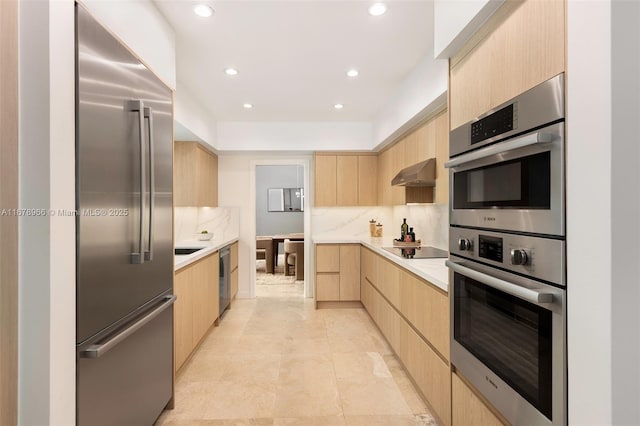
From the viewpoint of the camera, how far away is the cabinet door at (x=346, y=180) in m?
4.91

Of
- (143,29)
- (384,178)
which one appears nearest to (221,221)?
(384,178)

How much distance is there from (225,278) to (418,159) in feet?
8.88

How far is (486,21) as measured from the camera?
1.43 m

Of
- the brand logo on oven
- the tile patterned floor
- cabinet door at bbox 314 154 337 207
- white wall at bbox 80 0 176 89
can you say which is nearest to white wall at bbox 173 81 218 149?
white wall at bbox 80 0 176 89

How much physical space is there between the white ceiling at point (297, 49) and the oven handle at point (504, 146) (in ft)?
3.78

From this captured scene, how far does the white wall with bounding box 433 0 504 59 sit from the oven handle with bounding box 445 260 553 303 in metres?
1.08

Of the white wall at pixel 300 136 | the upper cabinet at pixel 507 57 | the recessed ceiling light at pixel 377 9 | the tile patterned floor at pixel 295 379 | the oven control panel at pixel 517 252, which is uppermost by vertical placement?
the recessed ceiling light at pixel 377 9

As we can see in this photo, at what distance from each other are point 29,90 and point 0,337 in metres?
0.80

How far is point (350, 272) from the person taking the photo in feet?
14.9

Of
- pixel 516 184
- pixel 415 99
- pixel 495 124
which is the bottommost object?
pixel 516 184

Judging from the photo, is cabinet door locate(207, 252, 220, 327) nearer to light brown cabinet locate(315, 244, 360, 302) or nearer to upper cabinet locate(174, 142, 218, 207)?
upper cabinet locate(174, 142, 218, 207)

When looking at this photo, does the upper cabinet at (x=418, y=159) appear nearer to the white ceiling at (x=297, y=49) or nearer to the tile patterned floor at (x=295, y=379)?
the white ceiling at (x=297, y=49)

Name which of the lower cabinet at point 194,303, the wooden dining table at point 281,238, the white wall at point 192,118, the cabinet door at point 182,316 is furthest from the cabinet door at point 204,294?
the wooden dining table at point 281,238

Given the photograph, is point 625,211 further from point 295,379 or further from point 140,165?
point 295,379
